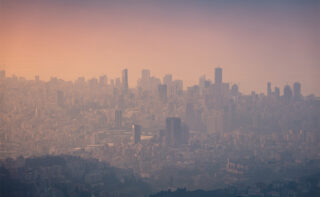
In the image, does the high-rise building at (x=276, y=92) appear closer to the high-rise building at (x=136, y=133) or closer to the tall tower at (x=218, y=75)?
the tall tower at (x=218, y=75)

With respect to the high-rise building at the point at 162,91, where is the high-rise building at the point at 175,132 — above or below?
below

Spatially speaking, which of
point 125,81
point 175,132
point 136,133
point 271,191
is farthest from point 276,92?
point 271,191

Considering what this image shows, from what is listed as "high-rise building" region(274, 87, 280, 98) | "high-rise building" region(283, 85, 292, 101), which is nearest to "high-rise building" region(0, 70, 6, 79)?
"high-rise building" region(274, 87, 280, 98)

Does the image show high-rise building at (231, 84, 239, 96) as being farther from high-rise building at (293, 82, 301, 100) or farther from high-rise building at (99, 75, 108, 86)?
high-rise building at (99, 75, 108, 86)

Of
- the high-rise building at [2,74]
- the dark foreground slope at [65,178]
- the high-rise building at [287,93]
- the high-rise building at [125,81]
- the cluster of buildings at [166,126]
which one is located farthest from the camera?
the high-rise building at [287,93]

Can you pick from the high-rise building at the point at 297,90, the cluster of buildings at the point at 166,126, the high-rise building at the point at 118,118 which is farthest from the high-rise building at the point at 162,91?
the high-rise building at the point at 297,90

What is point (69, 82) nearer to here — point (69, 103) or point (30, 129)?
point (69, 103)
